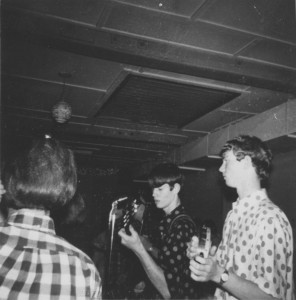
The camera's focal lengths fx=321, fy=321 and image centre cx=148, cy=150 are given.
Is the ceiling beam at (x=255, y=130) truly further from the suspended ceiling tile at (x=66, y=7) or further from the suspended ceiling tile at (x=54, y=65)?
the suspended ceiling tile at (x=66, y=7)

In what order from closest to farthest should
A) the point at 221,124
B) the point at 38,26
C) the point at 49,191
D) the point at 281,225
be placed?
the point at 49,191 → the point at 281,225 → the point at 38,26 → the point at 221,124

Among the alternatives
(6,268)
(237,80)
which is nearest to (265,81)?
(237,80)

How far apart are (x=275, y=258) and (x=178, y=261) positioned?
703 mm

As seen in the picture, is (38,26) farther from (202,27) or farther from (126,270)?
(126,270)

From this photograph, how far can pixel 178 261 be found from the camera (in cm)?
213

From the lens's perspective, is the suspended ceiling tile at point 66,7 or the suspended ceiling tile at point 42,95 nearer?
the suspended ceiling tile at point 66,7

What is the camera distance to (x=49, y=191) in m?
1.23

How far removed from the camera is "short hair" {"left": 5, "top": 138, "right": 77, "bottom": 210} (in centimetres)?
121

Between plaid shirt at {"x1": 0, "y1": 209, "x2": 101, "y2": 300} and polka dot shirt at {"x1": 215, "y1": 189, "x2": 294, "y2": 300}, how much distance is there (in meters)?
0.88

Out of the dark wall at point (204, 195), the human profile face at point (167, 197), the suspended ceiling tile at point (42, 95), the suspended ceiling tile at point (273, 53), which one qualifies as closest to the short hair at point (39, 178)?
the human profile face at point (167, 197)

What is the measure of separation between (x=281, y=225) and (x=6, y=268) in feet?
4.37

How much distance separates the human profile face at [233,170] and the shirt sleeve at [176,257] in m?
0.48

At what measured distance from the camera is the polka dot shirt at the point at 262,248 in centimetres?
159

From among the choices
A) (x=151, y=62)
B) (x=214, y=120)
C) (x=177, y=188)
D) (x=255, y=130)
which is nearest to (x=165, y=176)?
(x=177, y=188)
